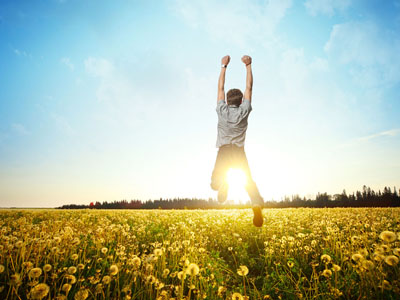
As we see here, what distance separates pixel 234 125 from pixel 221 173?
1193mm

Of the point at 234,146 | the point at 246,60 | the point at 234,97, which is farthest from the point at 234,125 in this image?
the point at 246,60

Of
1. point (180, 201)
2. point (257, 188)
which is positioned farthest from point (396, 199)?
point (257, 188)

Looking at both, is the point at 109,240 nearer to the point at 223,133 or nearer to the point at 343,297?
the point at 223,133

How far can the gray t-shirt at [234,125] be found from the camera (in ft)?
18.2

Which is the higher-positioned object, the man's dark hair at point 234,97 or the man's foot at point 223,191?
the man's dark hair at point 234,97

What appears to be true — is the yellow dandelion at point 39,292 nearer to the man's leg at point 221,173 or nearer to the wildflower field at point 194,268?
the wildflower field at point 194,268

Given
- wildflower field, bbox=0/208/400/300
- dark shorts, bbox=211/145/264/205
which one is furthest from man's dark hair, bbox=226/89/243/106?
wildflower field, bbox=0/208/400/300

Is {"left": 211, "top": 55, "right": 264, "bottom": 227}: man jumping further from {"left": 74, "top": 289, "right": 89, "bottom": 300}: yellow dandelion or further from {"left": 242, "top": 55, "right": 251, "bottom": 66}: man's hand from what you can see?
{"left": 74, "top": 289, "right": 89, "bottom": 300}: yellow dandelion

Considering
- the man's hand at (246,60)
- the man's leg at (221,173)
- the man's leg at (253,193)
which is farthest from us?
the man's hand at (246,60)

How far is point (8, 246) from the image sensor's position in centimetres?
323

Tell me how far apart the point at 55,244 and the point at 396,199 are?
1676 inches

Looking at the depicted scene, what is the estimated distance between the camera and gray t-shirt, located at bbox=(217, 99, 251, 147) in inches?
219

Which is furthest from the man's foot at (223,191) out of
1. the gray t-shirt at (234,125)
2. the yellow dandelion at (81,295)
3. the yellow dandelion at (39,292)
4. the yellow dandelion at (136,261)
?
the yellow dandelion at (39,292)

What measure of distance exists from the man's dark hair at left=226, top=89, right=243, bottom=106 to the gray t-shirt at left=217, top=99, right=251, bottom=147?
0.91 ft
